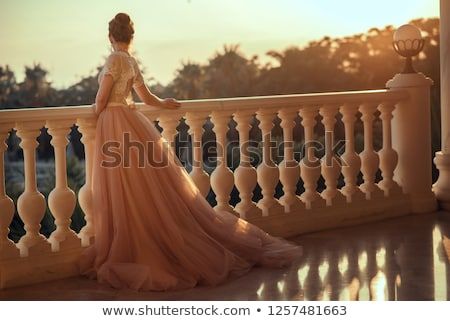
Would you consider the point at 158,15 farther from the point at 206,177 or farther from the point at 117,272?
the point at 117,272

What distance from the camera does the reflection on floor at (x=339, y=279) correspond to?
13.6ft

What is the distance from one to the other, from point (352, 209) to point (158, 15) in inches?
184

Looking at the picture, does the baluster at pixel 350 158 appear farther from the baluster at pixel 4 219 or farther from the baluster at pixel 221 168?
the baluster at pixel 4 219

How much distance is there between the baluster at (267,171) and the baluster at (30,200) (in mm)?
1351

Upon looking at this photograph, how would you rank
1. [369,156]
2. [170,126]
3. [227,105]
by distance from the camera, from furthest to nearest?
[369,156] → [227,105] → [170,126]

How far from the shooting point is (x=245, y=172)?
204 inches

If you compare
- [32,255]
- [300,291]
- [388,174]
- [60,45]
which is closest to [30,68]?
[60,45]

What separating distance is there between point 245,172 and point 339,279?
1002 mm

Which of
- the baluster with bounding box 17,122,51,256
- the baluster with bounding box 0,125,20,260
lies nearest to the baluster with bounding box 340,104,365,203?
the baluster with bounding box 17,122,51,256

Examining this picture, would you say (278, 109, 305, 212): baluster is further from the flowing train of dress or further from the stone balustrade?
the flowing train of dress

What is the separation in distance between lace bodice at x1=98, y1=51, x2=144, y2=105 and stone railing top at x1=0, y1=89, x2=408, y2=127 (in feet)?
0.49

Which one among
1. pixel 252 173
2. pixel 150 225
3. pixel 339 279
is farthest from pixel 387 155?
pixel 150 225

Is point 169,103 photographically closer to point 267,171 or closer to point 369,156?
point 267,171

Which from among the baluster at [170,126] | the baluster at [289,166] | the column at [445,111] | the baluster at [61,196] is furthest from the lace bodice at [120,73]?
the column at [445,111]
